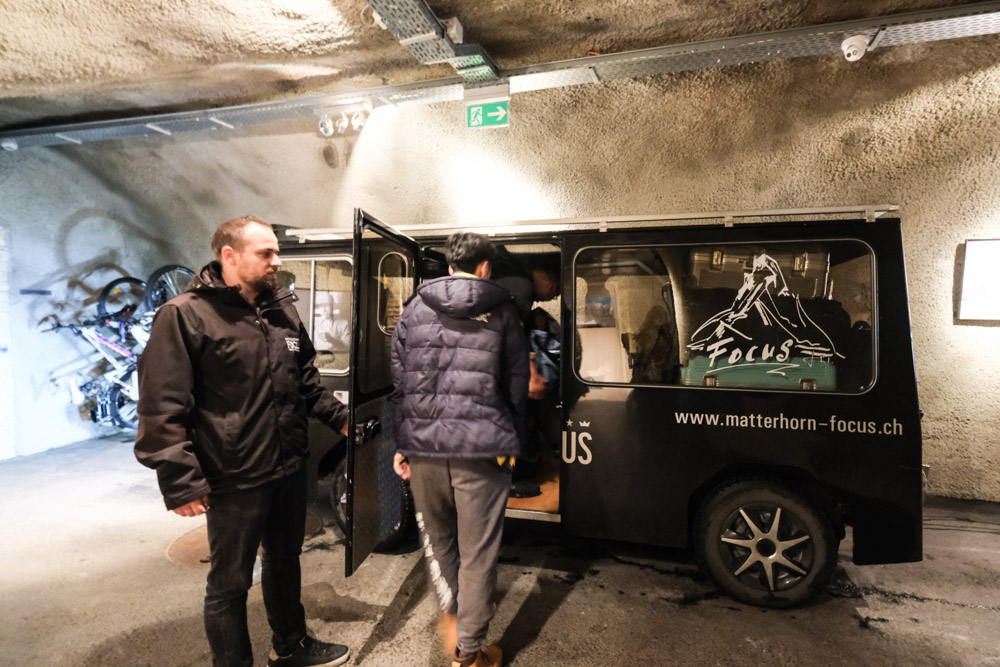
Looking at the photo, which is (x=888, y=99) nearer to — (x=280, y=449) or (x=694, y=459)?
(x=694, y=459)

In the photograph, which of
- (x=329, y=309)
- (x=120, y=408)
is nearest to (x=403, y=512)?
(x=329, y=309)

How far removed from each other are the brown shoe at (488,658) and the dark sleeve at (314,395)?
1302mm

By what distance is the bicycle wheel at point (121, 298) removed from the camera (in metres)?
6.67

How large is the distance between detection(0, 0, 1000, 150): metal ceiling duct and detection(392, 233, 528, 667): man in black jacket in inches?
104

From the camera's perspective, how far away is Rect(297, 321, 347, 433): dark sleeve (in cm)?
237

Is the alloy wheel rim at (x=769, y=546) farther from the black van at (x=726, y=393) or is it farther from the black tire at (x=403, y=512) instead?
the black tire at (x=403, y=512)

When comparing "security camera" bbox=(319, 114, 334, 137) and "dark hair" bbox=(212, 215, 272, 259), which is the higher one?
"security camera" bbox=(319, 114, 334, 137)

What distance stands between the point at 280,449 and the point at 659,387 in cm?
213

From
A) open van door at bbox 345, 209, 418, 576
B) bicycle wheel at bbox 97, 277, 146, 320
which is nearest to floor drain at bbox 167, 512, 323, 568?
open van door at bbox 345, 209, 418, 576

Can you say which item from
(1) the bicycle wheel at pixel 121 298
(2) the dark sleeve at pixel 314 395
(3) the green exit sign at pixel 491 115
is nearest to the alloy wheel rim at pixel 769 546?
(2) the dark sleeve at pixel 314 395

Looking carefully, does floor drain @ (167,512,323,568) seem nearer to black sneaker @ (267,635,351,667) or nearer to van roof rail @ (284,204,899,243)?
black sneaker @ (267,635,351,667)

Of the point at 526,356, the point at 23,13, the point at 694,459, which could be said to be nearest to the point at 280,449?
the point at 526,356

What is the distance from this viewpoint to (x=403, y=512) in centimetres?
339

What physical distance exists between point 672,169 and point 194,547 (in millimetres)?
5824
